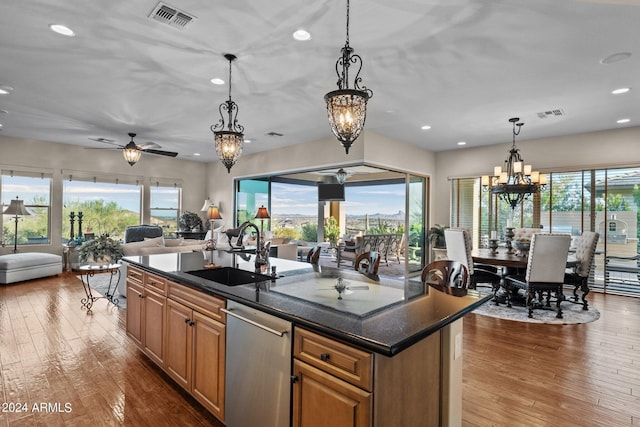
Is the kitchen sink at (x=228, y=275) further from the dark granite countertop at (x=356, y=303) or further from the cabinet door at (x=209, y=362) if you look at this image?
the cabinet door at (x=209, y=362)

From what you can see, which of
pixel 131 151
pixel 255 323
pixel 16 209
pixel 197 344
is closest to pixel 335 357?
pixel 255 323

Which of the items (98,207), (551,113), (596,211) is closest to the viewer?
(551,113)

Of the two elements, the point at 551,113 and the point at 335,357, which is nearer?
the point at 335,357

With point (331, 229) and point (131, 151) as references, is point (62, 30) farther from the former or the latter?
point (331, 229)

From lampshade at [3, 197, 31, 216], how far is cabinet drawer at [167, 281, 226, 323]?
6.46 metres

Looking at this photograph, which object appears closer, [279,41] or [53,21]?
[53,21]

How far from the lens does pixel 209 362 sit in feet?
6.95

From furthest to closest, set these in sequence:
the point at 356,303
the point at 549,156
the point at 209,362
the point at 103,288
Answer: the point at 549,156
the point at 103,288
the point at 209,362
the point at 356,303

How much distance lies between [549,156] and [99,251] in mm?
7994

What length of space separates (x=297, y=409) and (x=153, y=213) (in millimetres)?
9138

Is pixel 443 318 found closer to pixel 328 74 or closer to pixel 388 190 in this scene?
pixel 328 74

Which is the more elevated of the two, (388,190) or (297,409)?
(388,190)

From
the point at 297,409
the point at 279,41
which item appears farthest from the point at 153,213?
the point at 297,409

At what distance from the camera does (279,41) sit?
3.02m
